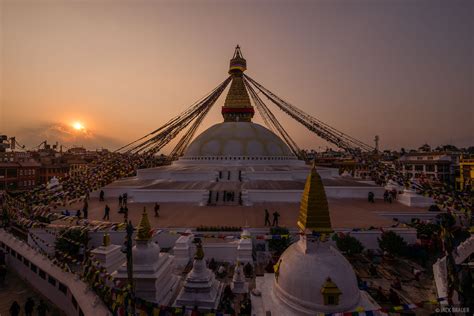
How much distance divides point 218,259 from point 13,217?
871 cm

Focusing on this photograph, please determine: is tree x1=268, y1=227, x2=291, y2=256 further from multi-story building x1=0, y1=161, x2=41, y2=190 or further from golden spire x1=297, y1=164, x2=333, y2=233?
multi-story building x1=0, y1=161, x2=41, y2=190

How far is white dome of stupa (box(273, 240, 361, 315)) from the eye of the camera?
3701 millimetres

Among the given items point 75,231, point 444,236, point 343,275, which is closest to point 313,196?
point 343,275

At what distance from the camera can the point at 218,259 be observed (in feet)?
25.9

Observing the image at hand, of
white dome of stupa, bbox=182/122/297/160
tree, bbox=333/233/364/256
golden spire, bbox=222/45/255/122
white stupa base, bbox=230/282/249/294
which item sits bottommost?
white stupa base, bbox=230/282/249/294

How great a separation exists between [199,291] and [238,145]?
16.3 m

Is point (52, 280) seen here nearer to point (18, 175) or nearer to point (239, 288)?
point (239, 288)

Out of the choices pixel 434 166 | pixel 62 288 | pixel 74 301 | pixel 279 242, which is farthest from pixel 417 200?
pixel 434 166

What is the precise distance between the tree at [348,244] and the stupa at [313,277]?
384cm

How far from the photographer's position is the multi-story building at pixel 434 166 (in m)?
28.1

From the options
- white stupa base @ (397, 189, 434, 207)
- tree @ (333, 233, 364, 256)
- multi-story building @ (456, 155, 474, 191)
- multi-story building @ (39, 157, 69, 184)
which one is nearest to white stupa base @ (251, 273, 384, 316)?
tree @ (333, 233, 364, 256)

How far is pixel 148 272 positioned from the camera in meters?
5.20

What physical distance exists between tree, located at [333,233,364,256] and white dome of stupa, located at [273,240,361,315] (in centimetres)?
425

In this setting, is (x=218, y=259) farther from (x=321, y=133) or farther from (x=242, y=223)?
(x=321, y=133)
